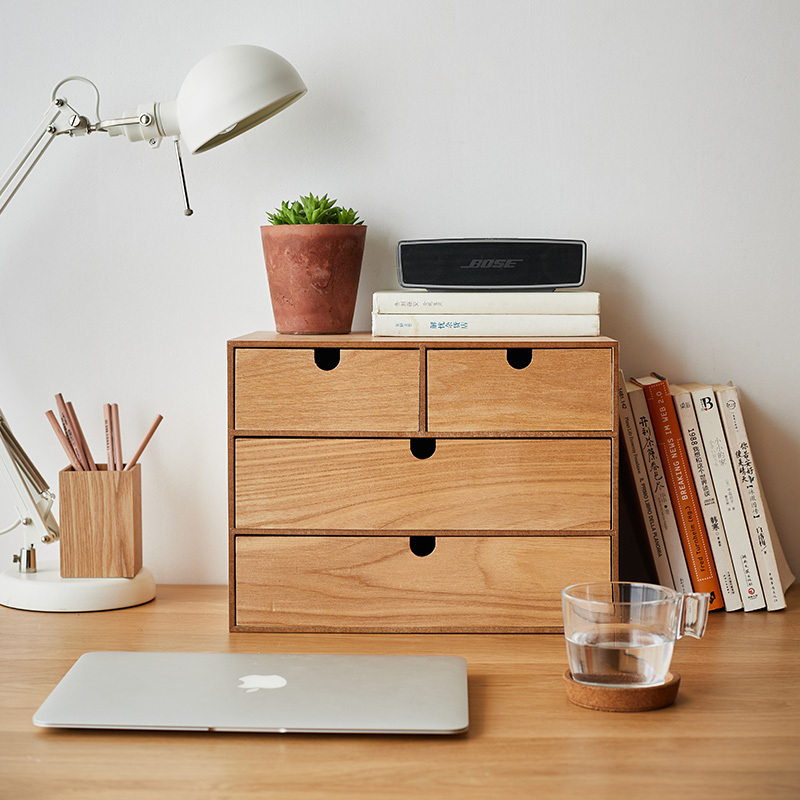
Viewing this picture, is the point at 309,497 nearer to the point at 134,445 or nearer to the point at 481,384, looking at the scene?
the point at 481,384

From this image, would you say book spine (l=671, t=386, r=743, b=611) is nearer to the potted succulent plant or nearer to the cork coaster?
the cork coaster

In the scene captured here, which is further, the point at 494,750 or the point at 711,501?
the point at 711,501

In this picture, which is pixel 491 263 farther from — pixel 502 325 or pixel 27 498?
pixel 27 498

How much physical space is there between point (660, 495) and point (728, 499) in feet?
0.28

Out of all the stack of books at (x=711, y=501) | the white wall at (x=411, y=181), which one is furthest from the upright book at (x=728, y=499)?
the white wall at (x=411, y=181)

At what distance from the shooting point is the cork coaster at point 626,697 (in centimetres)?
86

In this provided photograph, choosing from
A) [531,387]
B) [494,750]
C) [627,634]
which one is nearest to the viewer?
[494,750]

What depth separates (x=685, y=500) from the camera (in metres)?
1.19

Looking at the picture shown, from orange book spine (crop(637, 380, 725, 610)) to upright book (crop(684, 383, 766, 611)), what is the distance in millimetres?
29

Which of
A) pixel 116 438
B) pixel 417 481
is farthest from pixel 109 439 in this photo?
pixel 417 481

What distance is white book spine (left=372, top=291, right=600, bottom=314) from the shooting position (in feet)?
3.76

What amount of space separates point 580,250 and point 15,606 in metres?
0.88

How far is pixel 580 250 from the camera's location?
3.85ft

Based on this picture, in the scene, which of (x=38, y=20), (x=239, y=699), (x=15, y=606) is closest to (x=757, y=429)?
(x=239, y=699)
